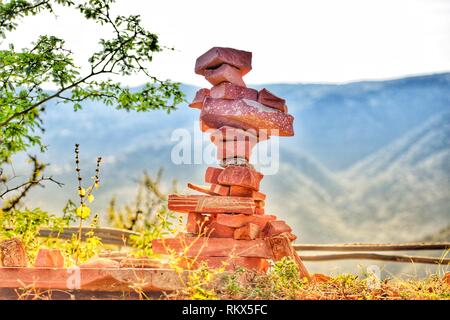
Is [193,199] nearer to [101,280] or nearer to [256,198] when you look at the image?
[256,198]

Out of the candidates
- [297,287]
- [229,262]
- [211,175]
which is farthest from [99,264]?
[297,287]

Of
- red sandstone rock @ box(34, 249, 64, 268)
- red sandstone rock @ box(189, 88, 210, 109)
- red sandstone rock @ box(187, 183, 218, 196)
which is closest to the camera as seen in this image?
red sandstone rock @ box(34, 249, 64, 268)

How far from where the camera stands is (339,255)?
7691mm

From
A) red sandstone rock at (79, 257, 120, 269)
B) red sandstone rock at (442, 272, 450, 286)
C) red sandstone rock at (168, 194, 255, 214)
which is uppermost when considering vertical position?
red sandstone rock at (168, 194, 255, 214)

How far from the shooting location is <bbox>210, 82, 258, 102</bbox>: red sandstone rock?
16.8 feet

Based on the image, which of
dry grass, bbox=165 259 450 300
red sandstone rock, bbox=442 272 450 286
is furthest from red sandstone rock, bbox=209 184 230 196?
red sandstone rock, bbox=442 272 450 286

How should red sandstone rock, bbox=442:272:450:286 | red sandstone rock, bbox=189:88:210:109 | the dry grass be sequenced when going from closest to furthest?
the dry grass → red sandstone rock, bbox=442:272:450:286 → red sandstone rock, bbox=189:88:210:109

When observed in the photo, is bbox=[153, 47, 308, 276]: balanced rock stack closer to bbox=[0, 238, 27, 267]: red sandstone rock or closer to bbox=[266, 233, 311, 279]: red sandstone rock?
bbox=[266, 233, 311, 279]: red sandstone rock

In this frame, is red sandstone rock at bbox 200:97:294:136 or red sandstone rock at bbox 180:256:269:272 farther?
red sandstone rock at bbox 200:97:294:136

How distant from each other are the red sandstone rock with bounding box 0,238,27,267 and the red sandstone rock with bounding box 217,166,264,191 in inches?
75.4

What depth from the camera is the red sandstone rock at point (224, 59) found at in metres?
5.14

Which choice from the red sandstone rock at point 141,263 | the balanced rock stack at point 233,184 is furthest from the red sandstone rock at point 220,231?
the red sandstone rock at point 141,263

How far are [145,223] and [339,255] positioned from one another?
307 cm
